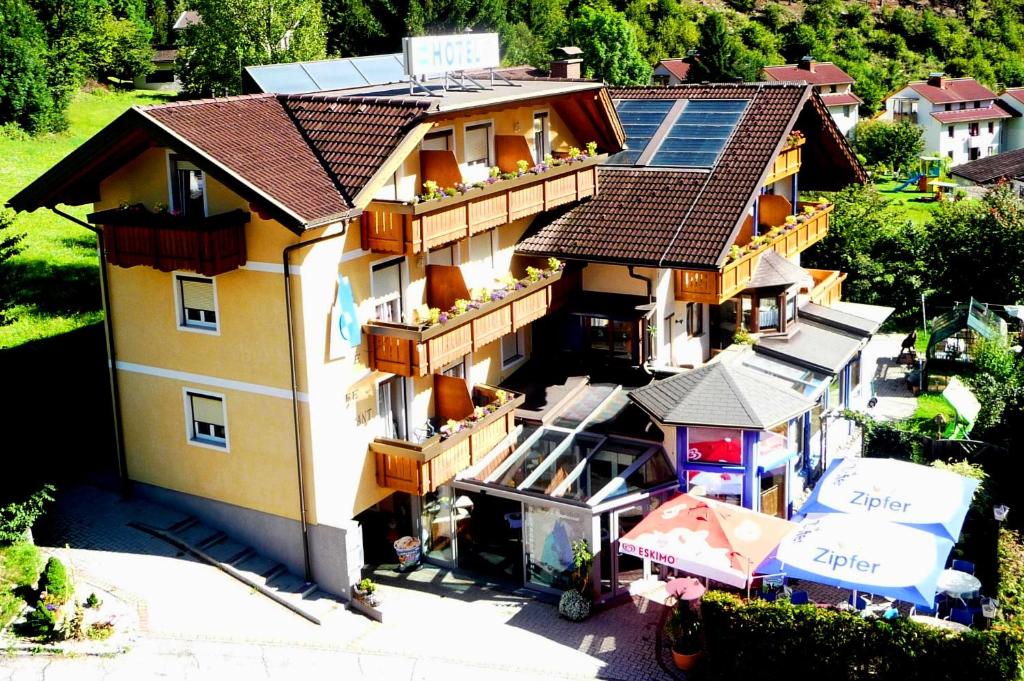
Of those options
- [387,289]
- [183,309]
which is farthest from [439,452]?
[183,309]

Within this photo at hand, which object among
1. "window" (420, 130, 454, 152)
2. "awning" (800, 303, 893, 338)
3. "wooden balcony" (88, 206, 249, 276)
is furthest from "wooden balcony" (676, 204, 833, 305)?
"wooden balcony" (88, 206, 249, 276)

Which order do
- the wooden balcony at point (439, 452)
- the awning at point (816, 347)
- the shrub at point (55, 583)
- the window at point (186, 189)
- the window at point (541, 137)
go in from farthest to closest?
the awning at point (816, 347), the window at point (541, 137), the wooden balcony at point (439, 452), the window at point (186, 189), the shrub at point (55, 583)

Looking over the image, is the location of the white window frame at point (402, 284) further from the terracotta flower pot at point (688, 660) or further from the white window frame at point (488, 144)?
the terracotta flower pot at point (688, 660)

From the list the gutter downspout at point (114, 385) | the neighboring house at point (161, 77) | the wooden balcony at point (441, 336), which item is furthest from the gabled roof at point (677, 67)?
the gutter downspout at point (114, 385)

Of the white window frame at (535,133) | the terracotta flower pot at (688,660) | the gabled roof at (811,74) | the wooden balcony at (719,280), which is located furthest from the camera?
the gabled roof at (811,74)

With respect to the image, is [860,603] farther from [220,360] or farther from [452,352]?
[220,360]

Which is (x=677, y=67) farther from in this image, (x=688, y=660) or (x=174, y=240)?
(x=688, y=660)
